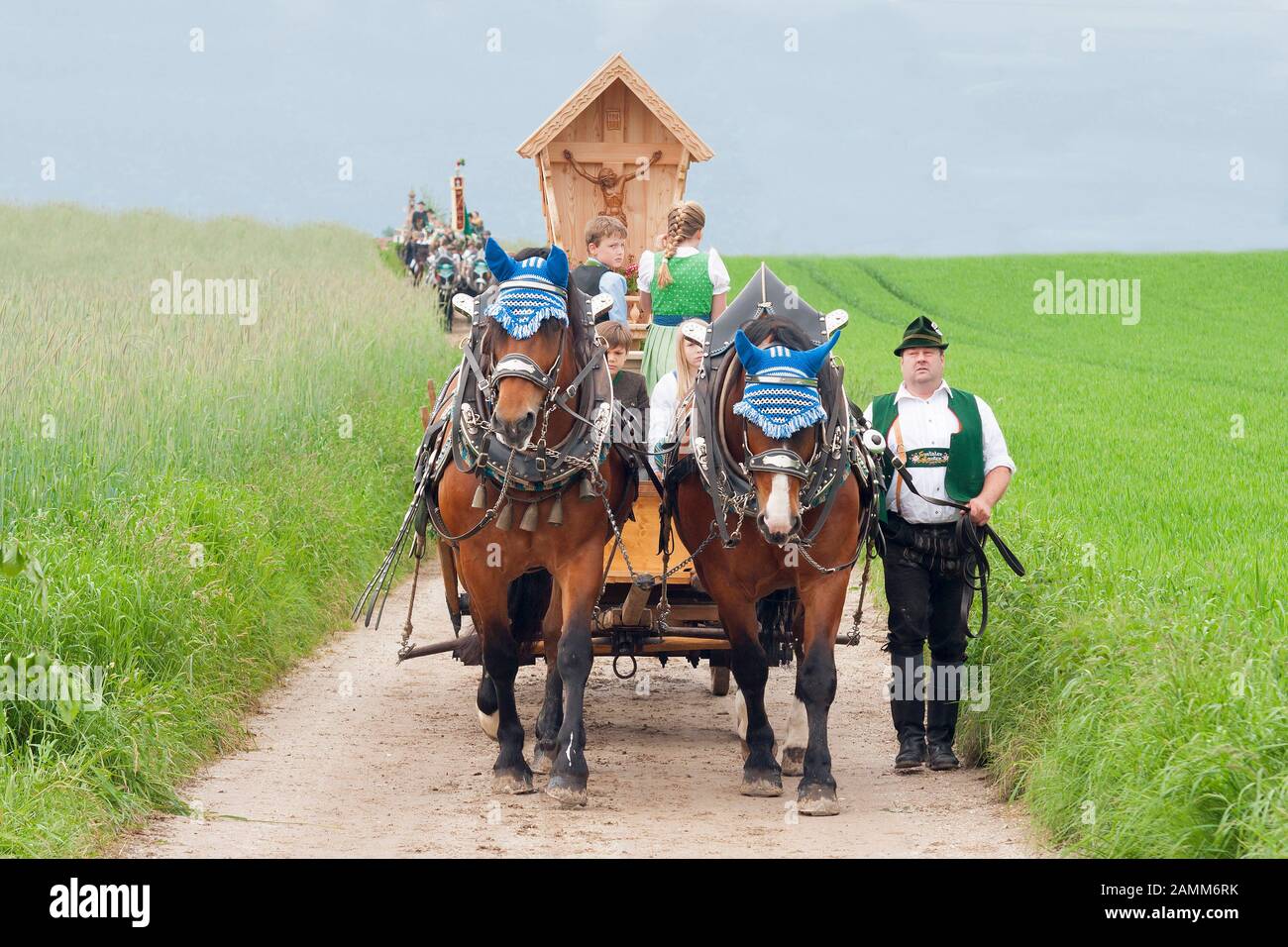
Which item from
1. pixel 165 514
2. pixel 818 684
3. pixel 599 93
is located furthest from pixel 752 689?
pixel 599 93

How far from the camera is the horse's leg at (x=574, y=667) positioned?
6051 millimetres

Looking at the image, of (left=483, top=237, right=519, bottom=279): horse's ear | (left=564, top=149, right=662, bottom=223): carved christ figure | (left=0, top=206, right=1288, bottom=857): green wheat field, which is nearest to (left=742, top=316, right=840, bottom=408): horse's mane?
(left=483, top=237, right=519, bottom=279): horse's ear

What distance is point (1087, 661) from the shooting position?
5965 millimetres

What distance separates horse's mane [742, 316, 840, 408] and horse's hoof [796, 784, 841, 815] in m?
1.51

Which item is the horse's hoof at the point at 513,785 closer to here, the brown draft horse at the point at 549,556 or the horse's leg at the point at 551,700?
the brown draft horse at the point at 549,556

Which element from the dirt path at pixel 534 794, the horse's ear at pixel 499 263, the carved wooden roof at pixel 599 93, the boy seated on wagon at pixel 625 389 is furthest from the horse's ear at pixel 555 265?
the carved wooden roof at pixel 599 93

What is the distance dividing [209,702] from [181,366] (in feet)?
14.9

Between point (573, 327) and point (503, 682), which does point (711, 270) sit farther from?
point (503, 682)

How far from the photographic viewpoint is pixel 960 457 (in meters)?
6.72

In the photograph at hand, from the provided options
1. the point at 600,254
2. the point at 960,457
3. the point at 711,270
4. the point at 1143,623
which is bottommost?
the point at 1143,623

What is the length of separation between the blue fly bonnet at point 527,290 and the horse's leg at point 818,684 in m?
1.52

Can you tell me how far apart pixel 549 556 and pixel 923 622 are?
5.85ft

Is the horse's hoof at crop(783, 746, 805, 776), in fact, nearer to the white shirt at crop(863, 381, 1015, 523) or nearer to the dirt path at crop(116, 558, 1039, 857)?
the dirt path at crop(116, 558, 1039, 857)

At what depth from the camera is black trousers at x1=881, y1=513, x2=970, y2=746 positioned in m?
6.77
